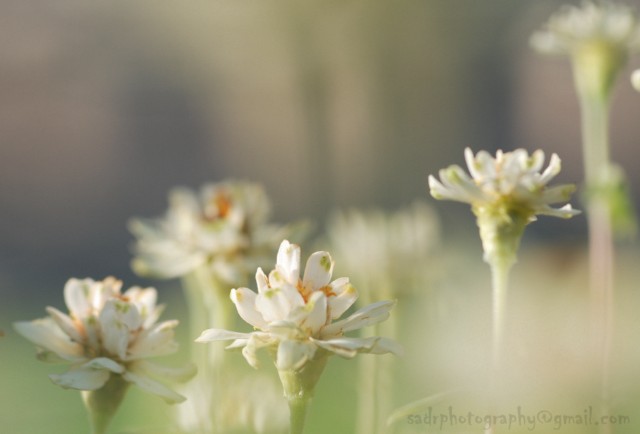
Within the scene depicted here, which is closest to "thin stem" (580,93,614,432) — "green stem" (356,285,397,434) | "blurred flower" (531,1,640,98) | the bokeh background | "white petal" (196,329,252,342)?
"blurred flower" (531,1,640,98)

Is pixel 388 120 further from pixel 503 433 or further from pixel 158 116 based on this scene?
pixel 503 433

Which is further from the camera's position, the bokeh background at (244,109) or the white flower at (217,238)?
the bokeh background at (244,109)

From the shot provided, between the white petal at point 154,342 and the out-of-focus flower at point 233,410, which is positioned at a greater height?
the white petal at point 154,342

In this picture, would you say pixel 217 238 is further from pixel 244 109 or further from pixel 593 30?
pixel 244 109

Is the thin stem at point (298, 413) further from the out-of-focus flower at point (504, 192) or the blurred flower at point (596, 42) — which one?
the blurred flower at point (596, 42)

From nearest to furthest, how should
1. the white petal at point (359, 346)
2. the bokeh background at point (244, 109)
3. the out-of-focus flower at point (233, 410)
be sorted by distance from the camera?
the white petal at point (359, 346) → the out-of-focus flower at point (233, 410) → the bokeh background at point (244, 109)

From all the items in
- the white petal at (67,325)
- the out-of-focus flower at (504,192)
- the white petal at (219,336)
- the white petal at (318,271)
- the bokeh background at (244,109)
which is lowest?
the white petal at (219,336)

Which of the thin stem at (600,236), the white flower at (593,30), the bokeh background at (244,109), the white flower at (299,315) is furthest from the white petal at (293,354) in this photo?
the bokeh background at (244,109)
